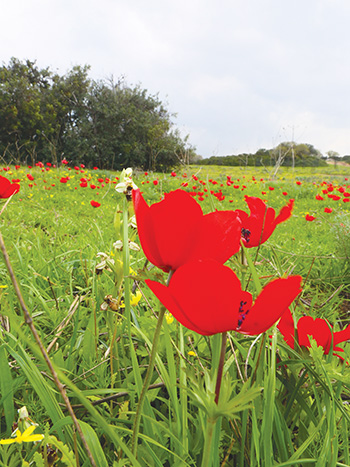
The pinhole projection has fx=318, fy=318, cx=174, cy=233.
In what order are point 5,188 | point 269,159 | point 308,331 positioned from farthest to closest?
point 269,159, point 5,188, point 308,331

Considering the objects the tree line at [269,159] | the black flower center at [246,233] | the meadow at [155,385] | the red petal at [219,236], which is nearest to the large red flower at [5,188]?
the meadow at [155,385]

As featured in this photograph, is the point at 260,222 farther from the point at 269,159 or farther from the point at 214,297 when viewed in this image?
the point at 269,159

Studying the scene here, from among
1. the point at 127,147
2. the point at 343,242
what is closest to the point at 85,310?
the point at 343,242

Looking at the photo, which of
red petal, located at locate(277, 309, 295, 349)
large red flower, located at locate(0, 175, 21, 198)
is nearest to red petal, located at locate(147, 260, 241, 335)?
red petal, located at locate(277, 309, 295, 349)

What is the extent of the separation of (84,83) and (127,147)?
228 inches

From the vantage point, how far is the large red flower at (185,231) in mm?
443

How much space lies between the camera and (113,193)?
6445 millimetres

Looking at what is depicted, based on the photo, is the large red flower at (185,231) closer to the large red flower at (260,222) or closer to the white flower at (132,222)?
the large red flower at (260,222)

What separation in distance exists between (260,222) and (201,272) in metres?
0.45

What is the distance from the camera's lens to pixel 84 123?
19.8 m

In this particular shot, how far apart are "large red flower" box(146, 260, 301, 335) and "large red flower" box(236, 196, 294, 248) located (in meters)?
0.36

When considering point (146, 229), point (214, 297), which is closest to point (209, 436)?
point (214, 297)

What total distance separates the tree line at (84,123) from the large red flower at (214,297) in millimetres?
19134

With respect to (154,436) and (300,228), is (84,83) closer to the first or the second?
(300,228)
